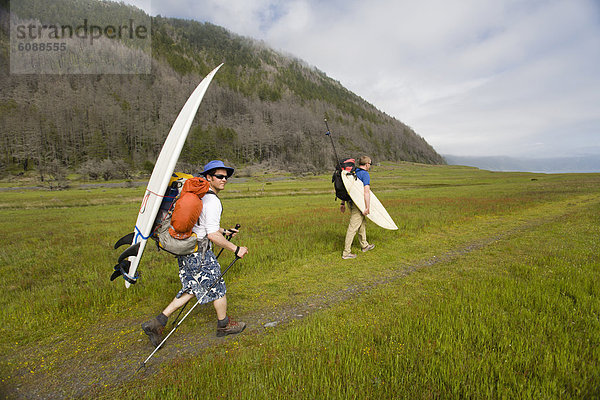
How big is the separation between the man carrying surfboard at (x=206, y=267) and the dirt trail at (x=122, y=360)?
0.33 m

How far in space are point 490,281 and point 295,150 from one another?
154968mm

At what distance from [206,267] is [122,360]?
1.89 metres

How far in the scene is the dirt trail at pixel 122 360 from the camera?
3619 mm

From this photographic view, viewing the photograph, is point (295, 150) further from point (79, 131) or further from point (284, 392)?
point (284, 392)

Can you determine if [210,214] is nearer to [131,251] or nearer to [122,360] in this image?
[131,251]

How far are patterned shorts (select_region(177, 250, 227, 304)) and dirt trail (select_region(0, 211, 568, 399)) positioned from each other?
839 mm

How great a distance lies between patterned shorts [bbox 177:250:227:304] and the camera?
179 inches

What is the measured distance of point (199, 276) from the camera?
4.57 meters

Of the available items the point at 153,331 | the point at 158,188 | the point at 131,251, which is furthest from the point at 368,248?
the point at 131,251

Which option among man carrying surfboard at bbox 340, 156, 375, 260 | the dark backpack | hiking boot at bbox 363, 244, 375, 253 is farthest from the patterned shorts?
hiking boot at bbox 363, 244, 375, 253

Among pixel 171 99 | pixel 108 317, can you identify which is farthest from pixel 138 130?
pixel 108 317

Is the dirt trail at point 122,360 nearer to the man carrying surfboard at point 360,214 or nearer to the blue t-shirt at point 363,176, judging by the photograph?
the man carrying surfboard at point 360,214

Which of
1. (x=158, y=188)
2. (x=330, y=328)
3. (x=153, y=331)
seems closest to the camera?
(x=158, y=188)

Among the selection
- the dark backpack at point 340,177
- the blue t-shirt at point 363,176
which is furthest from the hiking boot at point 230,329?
the blue t-shirt at point 363,176
